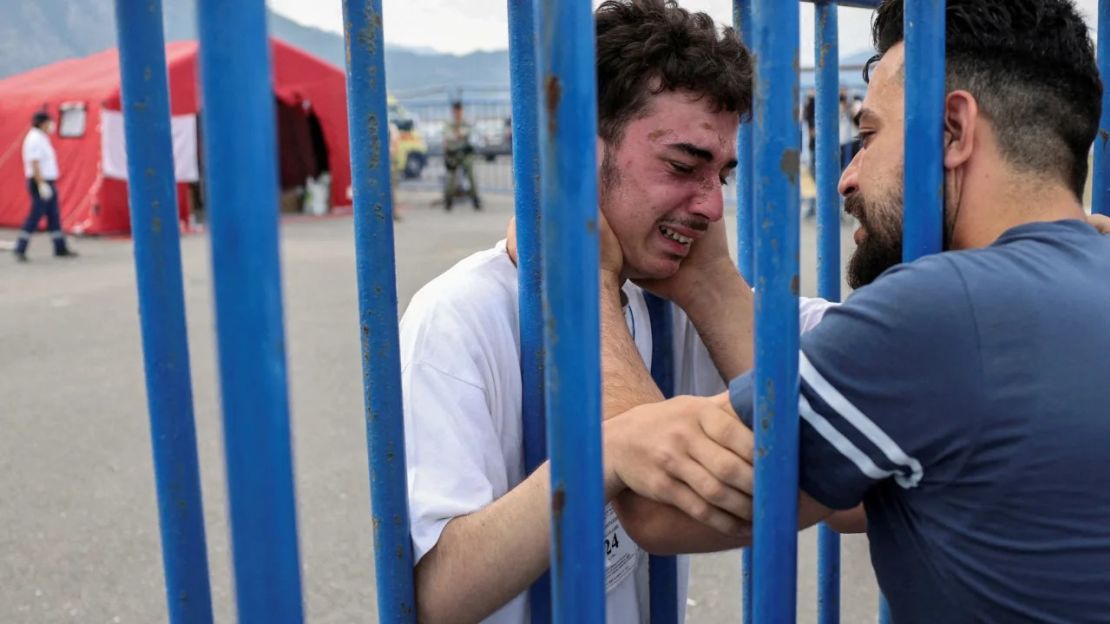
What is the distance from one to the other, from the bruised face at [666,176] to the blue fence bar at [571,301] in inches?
37.9

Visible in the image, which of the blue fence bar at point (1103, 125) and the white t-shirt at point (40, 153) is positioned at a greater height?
the white t-shirt at point (40, 153)

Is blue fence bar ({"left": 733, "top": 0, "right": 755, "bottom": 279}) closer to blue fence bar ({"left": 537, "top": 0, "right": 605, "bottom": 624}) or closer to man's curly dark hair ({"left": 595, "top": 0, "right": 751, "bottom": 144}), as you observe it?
man's curly dark hair ({"left": 595, "top": 0, "right": 751, "bottom": 144})

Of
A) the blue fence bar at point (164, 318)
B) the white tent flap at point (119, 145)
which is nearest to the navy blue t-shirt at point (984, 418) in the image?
the blue fence bar at point (164, 318)

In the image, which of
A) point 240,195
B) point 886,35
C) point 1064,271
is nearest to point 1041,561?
point 1064,271

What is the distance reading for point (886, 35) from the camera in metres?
1.47

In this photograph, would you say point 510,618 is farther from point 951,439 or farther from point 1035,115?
point 1035,115

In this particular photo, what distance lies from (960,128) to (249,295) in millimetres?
959

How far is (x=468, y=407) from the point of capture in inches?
59.6

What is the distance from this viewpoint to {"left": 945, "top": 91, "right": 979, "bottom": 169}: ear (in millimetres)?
1275

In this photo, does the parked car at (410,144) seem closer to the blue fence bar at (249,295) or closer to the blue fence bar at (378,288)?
the blue fence bar at (378,288)

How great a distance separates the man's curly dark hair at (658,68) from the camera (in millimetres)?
1897

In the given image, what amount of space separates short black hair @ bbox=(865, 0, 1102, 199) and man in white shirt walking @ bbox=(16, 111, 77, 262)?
12505 mm

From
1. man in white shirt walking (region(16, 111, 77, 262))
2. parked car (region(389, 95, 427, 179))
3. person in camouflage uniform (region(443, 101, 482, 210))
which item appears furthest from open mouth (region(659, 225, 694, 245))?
parked car (region(389, 95, 427, 179))

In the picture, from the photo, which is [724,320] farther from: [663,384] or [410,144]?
[410,144]
